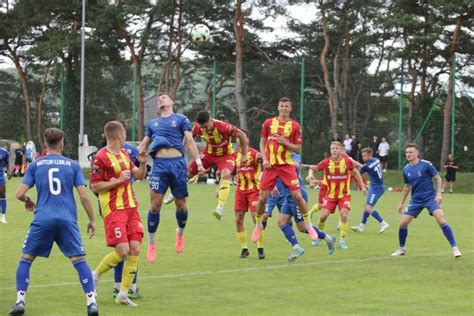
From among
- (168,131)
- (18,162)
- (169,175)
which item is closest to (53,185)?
(168,131)

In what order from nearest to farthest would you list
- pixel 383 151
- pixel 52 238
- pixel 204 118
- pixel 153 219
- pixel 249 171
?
pixel 52 238
pixel 153 219
pixel 204 118
pixel 249 171
pixel 383 151

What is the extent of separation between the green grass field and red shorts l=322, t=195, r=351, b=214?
2.69 ft

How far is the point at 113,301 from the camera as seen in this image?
11.2 meters

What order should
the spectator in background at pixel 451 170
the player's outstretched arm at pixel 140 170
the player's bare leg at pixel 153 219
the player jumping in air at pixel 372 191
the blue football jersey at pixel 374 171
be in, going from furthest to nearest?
1. the spectator in background at pixel 451 170
2. the blue football jersey at pixel 374 171
3. the player jumping in air at pixel 372 191
4. the player's bare leg at pixel 153 219
5. the player's outstretched arm at pixel 140 170

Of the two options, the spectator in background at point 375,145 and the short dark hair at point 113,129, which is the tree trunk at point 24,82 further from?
the short dark hair at point 113,129

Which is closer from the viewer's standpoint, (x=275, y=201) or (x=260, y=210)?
(x=260, y=210)

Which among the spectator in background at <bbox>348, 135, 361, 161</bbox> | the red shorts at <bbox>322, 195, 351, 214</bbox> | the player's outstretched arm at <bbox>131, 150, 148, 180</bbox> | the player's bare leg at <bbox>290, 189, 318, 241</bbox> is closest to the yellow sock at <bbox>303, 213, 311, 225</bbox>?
the player's bare leg at <bbox>290, 189, 318, 241</bbox>

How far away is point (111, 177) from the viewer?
11.0 m

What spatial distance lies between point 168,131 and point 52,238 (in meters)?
4.33

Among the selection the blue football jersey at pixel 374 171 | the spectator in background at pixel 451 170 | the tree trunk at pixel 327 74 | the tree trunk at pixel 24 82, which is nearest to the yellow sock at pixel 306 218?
the blue football jersey at pixel 374 171

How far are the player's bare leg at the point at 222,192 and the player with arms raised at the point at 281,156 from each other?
72cm

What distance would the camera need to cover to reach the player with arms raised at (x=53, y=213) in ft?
32.5

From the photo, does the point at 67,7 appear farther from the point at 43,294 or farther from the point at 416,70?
the point at 43,294

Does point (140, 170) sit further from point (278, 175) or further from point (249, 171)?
point (249, 171)
